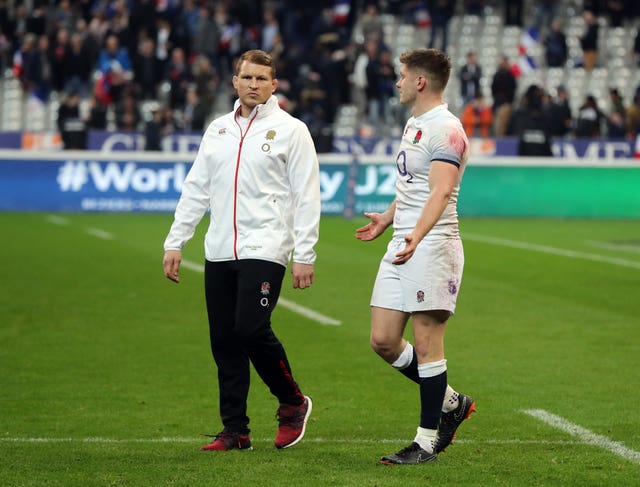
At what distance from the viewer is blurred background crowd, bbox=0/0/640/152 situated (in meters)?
30.7

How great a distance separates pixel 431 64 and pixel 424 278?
1027 millimetres

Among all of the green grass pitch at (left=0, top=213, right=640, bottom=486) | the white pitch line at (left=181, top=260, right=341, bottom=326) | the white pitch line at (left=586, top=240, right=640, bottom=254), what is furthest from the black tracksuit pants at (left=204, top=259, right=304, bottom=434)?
the white pitch line at (left=586, top=240, right=640, bottom=254)

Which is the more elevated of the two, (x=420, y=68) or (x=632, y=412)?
(x=420, y=68)

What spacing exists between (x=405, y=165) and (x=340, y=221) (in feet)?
61.2

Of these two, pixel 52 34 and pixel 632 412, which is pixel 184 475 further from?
Result: pixel 52 34

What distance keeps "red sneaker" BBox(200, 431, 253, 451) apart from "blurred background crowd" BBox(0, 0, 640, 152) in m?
21.7

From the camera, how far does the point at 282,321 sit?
1265cm

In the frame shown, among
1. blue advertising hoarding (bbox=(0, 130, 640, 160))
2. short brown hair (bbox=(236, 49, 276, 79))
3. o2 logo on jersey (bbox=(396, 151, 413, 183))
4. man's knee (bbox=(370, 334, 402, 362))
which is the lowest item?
blue advertising hoarding (bbox=(0, 130, 640, 160))

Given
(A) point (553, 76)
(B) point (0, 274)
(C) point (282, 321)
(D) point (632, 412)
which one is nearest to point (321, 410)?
(D) point (632, 412)

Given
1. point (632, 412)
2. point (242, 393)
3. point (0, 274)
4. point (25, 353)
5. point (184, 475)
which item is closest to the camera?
point (184, 475)

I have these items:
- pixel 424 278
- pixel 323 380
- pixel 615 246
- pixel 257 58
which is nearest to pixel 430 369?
pixel 424 278

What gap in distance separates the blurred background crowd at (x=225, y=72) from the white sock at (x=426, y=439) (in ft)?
72.5

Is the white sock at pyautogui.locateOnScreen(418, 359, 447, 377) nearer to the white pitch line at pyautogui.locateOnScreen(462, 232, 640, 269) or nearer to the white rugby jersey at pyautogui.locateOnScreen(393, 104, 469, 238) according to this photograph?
the white rugby jersey at pyautogui.locateOnScreen(393, 104, 469, 238)

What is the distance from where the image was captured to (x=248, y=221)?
7.00m
